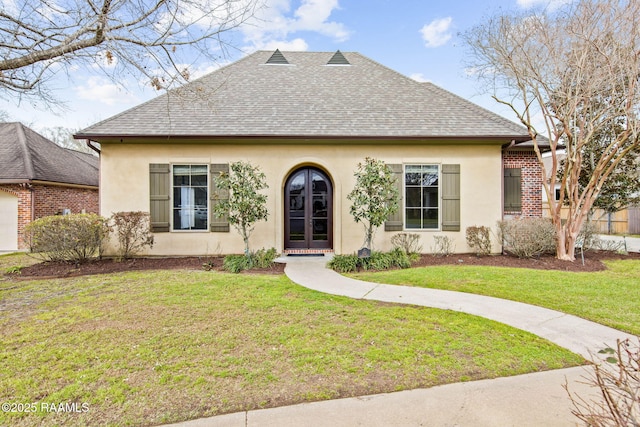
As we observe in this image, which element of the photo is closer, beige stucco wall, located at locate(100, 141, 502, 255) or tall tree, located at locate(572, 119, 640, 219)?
beige stucco wall, located at locate(100, 141, 502, 255)

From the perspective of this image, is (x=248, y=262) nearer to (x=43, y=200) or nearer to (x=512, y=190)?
(x=512, y=190)

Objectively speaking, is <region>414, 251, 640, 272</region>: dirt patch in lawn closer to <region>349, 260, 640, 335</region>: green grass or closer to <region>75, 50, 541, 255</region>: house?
<region>349, 260, 640, 335</region>: green grass

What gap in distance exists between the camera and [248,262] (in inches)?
299

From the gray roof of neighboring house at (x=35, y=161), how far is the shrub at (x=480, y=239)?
608 inches

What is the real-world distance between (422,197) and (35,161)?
15400mm

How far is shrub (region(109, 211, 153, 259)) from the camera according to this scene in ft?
26.4

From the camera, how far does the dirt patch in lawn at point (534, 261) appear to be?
24.7 feet

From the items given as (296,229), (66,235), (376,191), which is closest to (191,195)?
(66,235)

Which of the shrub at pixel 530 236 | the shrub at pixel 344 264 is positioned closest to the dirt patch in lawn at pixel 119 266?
the shrub at pixel 344 264

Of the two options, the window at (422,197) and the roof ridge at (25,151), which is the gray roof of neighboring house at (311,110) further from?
Result: the roof ridge at (25,151)

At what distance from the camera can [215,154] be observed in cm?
888

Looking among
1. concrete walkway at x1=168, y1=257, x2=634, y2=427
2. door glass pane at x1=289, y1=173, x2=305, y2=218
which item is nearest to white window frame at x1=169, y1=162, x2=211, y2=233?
door glass pane at x1=289, y1=173, x2=305, y2=218

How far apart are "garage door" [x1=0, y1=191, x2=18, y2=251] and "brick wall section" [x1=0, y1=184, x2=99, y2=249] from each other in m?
0.19

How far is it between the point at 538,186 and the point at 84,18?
11636 millimetres
